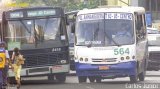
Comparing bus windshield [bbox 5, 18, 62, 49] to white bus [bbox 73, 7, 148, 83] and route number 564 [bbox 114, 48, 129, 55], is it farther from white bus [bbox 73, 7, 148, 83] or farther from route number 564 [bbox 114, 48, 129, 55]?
route number 564 [bbox 114, 48, 129, 55]

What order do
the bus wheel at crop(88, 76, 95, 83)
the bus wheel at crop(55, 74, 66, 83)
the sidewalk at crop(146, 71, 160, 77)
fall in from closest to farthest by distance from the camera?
1. the bus wheel at crop(88, 76, 95, 83)
2. the bus wheel at crop(55, 74, 66, 83)
3. the sidewalk at crop(146, 71, 160, 77)

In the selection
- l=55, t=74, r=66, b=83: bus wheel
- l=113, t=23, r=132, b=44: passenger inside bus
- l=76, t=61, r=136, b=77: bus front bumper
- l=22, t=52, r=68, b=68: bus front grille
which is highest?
l=113, t=23, r=132, b=44: passenger inside bus

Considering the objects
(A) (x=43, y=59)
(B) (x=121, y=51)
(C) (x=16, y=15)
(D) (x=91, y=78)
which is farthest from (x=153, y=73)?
(C) (x=16, y=15)

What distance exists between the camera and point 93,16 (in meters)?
23.0

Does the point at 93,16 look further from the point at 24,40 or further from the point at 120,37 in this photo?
the point at 24,40

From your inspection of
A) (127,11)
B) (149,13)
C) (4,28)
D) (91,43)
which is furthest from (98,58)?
(149,13)

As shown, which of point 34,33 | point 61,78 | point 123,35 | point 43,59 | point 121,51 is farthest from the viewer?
point 61,78

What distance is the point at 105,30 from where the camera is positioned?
891 inches

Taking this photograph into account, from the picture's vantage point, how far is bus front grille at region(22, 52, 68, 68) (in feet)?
77.7

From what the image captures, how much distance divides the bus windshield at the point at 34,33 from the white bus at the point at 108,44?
1194mm

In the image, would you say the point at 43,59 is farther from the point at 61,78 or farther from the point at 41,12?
the point at 41,12

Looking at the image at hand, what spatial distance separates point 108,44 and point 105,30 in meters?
0.58

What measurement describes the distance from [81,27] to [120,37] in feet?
5.16

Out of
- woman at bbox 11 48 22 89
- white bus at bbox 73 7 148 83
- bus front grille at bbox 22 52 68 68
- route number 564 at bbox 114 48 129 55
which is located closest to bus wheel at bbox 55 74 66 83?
bus front grille at bbox 22 52 68 68
